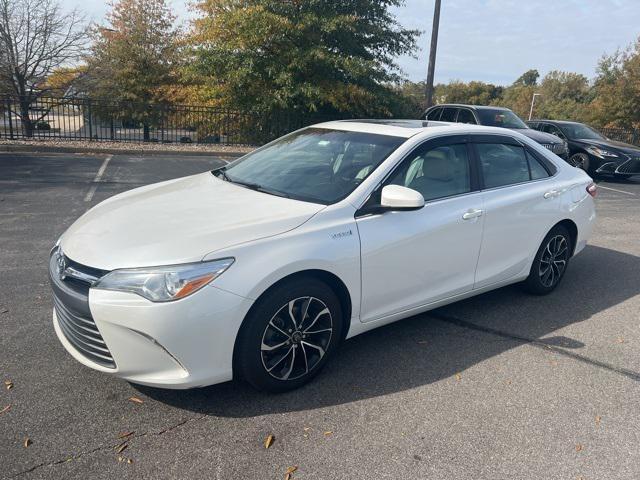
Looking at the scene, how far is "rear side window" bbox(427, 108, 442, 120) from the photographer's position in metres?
14.3

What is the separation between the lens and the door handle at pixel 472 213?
391 centimetres

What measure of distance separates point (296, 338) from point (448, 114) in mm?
12029

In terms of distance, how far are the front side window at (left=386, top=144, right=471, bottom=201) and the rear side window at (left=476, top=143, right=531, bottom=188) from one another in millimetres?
219

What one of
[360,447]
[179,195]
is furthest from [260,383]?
[179,195]

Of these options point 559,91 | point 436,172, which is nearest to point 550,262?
point 436,172

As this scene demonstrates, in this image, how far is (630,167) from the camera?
1418 centimetres

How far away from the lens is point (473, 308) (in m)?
4.67

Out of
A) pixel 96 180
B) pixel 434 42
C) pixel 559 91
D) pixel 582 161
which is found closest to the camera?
pixel 96 180

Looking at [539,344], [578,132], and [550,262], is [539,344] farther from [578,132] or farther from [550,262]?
[578,132]

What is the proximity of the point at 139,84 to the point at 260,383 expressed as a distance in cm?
2539

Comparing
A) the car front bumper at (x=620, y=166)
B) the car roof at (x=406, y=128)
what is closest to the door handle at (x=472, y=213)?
the car roof at (x=406, y=128)

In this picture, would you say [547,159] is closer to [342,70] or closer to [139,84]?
[342,70]

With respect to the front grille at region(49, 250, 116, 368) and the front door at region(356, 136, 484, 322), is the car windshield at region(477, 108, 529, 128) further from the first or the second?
the front grille at region(49, 250, 116, 368)

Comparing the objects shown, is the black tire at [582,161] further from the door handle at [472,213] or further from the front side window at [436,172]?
the door handle at [472,213]
